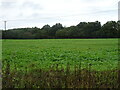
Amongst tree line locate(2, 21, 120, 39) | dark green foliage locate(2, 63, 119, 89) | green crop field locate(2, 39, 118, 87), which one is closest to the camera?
dark green foliage locate(2, 63, 119, 89)

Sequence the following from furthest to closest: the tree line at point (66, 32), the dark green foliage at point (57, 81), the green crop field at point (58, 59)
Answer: the tree line at point (66, 32) → the green crop field at point (58, 59) → the dark green foliage at point (57, 81)

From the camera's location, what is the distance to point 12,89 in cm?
582

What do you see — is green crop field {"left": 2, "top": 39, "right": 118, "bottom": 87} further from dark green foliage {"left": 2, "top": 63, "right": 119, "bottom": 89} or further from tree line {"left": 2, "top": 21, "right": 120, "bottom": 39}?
tree line {"left": 2, "top": 21, "right": 120, "bottom": 39}

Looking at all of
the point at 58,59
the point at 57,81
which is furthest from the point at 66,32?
the point at 57,81

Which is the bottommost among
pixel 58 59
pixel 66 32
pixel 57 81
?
pixel 58 59

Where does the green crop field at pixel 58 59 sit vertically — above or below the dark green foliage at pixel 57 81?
below

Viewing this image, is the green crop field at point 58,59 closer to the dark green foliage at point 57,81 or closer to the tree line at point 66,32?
the dark green foliage at point 57,81

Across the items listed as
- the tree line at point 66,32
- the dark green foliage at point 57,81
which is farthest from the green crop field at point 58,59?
the tree line at point 66,32

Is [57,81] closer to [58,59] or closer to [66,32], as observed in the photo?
[58,59]

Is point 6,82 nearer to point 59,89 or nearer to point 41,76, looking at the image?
point 41,76

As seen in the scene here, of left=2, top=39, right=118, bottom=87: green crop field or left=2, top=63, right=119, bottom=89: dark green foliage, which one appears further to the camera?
left=2, top=39, right=118, bottom=87: green crop field

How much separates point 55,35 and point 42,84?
3776 cm

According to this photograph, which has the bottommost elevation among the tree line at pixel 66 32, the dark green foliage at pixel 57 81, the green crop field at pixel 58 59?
the green crop field at pixel 58 59

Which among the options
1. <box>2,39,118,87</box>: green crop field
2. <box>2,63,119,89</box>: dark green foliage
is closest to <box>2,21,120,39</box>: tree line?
<box>2,39,118,87</box>: green crop field
